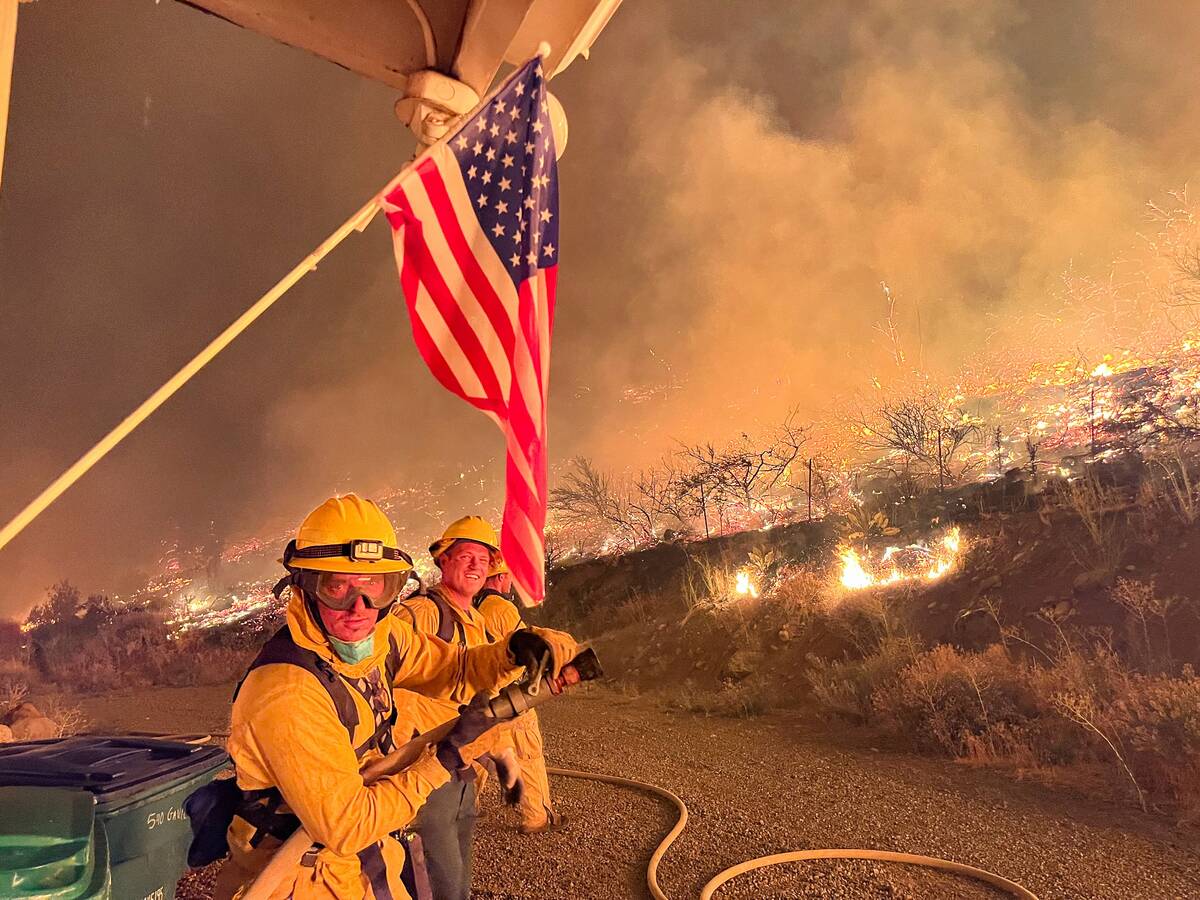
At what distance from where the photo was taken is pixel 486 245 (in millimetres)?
3998

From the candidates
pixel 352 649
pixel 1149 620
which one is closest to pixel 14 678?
pixel 352 649

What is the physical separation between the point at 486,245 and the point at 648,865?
399cm

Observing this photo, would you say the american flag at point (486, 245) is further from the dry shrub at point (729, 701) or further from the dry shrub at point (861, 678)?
the dry shrub at point (729, 701)

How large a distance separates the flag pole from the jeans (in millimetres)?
1995

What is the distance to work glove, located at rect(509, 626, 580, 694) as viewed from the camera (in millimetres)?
2600

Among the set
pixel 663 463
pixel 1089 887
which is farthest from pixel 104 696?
pixel 1089 887

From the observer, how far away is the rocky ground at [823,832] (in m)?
4.22

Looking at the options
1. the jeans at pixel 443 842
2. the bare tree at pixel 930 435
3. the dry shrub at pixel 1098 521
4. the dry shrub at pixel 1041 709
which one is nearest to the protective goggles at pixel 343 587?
the jeans at pixel 443 842

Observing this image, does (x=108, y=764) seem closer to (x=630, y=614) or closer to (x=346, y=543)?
(x=346, y=543)

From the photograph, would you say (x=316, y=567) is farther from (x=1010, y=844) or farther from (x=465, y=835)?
(x=1010, y=844)

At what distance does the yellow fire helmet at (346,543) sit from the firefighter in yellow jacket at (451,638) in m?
0.61

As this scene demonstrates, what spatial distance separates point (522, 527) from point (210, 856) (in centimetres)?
180

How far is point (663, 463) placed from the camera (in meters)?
23.9

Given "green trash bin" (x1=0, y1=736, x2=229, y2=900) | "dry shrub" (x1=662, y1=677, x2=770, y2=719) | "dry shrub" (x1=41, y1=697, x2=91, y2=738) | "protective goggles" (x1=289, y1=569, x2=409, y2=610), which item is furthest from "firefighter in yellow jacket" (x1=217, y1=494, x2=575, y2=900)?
"dry shrub" (x1=41, y1=697, x2=91, y2=738)
